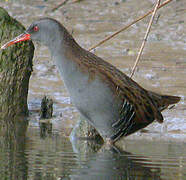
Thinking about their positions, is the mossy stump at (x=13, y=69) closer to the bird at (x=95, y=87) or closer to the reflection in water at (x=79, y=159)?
the reflection in water at (x=79, y=159)

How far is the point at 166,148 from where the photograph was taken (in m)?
6.14

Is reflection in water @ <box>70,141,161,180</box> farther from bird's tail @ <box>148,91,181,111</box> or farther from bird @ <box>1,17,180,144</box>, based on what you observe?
bird's tail @ <box>148,91,181,111</box>

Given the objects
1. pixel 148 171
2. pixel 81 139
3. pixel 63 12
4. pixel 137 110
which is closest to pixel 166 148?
pixel 137 110

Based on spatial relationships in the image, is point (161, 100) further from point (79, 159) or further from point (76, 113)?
point (76, 113)

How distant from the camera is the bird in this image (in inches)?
214

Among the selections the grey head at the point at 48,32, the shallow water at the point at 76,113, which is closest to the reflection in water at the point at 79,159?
the shallow water at the point at 76,113

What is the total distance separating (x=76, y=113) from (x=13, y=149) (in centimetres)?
297

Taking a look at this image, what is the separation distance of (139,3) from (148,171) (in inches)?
413

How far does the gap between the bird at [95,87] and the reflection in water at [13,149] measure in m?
0.75

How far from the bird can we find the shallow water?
292mm

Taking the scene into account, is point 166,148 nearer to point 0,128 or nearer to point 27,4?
point 0,128

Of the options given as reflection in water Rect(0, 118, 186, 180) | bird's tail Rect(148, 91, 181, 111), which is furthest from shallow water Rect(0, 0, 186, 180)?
bird's tail Rect(148, 91, 181, 111)

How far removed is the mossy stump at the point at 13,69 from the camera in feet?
25.8

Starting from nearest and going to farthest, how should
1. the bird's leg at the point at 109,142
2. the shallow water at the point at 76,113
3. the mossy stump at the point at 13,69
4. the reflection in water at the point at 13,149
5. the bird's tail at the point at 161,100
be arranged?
the reflection in water at the point at 13,149 < the shallow water at the point at 76,113 < the bird's leg at the point at 109,142 < the bird's tail at the point at 161,100 < the mossy stump at the point at 13,69
